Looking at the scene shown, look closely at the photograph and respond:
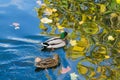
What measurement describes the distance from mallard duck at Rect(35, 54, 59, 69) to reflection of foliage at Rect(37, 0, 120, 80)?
0.41 m

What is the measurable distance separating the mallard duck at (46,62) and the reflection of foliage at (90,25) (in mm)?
414

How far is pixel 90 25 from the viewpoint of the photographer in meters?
7.10

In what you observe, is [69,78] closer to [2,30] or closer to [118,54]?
[118,54]

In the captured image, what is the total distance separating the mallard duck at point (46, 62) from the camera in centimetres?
570

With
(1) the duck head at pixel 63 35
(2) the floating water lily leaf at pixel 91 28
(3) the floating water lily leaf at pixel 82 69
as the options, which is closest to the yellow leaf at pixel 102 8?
(2) the floating water lily leaf at pixel 91 28

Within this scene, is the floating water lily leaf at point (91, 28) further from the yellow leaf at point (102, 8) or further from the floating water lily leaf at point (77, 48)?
the floating water lily leaf at point (77, 48)

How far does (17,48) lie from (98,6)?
2303mm

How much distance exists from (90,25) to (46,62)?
171cm

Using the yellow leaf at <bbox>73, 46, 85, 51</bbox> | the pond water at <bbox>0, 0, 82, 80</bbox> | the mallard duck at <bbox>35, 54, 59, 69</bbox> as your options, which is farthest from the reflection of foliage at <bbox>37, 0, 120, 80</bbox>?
the mallard duck at <bbox>35, 54, 59, 69</bbox>

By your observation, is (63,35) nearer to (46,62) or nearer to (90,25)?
(90,25)

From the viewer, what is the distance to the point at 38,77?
558 centimetres

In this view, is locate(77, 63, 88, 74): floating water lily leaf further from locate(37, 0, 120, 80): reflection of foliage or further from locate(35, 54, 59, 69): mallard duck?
locate(35, 54, 59, 69): mallard duck

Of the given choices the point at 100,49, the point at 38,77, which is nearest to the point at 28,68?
the point at 38,77

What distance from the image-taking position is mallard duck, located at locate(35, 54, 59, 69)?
5.70 meters
